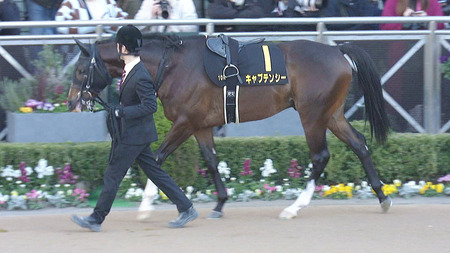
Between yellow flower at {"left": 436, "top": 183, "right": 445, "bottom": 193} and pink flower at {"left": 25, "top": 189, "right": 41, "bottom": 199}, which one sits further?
yellow flower at {"left": 436, "top": 183, "right": 445, "bottom": 193}

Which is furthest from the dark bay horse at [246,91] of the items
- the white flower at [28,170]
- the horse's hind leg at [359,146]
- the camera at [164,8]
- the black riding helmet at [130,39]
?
the camera at [164,8]

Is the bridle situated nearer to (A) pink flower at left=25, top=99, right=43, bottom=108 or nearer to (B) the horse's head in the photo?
(B) the horse's head

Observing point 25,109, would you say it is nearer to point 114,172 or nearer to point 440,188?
point 114,172

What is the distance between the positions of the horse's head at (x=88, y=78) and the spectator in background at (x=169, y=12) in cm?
178

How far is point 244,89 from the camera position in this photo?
7.34m

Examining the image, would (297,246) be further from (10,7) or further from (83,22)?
(10,7)

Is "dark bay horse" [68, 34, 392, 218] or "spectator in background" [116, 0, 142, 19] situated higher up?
"spectator in background" [116, 0, 142, 19]

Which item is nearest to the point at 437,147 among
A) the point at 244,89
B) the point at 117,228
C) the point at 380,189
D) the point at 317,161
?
the point at 380,189

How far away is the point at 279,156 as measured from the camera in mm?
8398

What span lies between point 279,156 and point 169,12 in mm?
2226

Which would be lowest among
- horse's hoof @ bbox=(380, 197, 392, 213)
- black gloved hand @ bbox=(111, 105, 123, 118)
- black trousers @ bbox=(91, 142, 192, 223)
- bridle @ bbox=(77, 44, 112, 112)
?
horse's hoof @ bbox=(380, 197, 392, 213)

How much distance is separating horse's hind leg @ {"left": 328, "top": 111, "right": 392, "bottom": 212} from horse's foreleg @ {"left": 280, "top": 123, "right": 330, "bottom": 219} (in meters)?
0.34

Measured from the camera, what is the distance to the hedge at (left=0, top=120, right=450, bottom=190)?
26.4ft

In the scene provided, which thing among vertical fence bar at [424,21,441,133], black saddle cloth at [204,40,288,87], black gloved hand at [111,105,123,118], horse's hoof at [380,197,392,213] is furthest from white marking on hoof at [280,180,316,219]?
vertical fence bar at [424,21,441,133]
